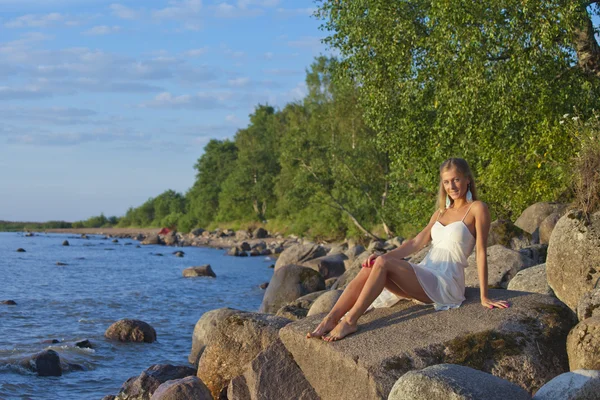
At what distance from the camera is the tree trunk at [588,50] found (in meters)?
18.3

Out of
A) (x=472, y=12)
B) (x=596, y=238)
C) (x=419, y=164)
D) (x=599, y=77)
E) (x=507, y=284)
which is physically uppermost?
(x=472, y=12)

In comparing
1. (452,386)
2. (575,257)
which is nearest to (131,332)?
(575,257)

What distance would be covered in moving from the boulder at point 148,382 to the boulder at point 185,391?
3.41 feet

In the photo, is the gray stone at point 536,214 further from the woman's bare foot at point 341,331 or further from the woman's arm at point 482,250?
the woman's bare foot at point 341,331

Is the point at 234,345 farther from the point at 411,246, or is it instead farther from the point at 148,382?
the point at 411,246

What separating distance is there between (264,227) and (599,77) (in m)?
53.6

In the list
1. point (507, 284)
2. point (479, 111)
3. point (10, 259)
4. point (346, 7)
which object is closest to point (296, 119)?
point (10, 259)

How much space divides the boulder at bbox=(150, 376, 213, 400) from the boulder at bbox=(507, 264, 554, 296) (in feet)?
16.9

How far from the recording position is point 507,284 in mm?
12250

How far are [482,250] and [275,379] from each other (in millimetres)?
2557

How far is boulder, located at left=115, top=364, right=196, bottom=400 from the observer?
9695mm

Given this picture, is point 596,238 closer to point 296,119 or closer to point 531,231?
point 531,231

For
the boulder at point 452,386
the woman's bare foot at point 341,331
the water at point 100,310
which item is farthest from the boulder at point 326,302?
the boulder at point 452,386

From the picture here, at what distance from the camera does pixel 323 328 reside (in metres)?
7.47
